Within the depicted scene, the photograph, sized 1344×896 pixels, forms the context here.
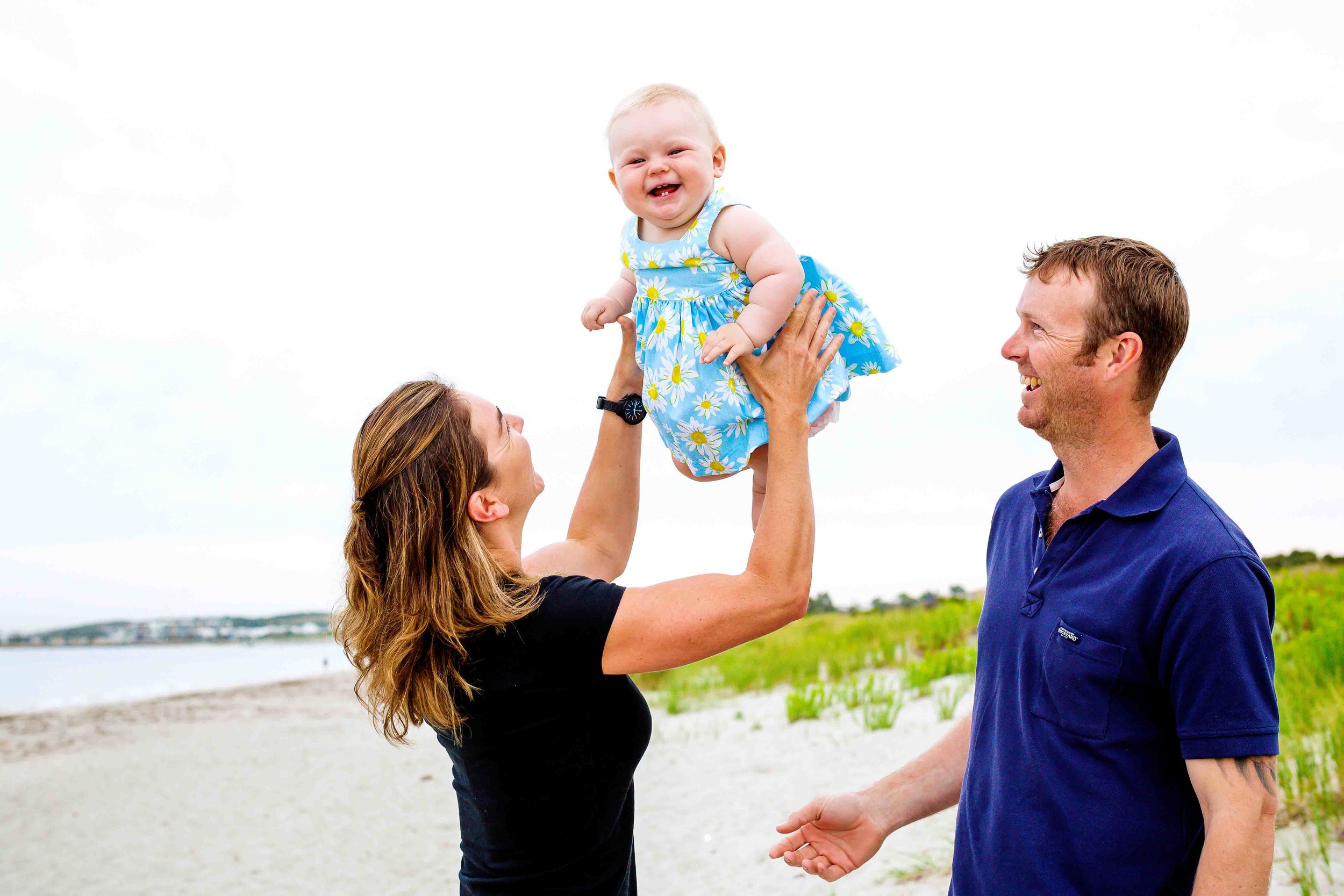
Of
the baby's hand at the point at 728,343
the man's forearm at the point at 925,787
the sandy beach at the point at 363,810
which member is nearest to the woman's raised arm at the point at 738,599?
the baby's hand at the point at 728,343

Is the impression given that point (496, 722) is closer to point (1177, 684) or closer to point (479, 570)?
point (479, 570)

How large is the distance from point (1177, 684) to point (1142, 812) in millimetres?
290

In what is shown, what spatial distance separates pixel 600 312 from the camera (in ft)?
9.61

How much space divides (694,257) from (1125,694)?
57.7 inches

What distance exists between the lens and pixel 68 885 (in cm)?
904

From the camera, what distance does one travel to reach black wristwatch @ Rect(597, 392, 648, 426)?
297 centimetres

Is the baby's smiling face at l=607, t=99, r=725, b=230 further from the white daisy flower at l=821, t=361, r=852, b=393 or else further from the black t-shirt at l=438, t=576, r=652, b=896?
the black t-shirt at l=438, t=576, r=652, b=896

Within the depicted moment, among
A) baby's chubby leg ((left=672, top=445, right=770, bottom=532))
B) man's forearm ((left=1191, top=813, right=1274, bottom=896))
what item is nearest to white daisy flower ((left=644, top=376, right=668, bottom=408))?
baby's chubby leg ((left=672, top=445, right=770, bottom=532))

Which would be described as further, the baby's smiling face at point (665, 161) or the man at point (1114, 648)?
the baby's smiling face at point (665, 161)

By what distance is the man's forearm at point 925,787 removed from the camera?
2.61 metres

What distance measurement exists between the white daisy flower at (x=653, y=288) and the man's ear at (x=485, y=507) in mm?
760

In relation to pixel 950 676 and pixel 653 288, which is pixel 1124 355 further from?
pixel 950 676

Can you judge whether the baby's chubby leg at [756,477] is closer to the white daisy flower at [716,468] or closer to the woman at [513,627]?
the white daisy flower at [716,468]

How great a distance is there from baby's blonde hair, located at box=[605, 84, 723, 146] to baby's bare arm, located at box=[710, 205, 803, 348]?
0.29 m
